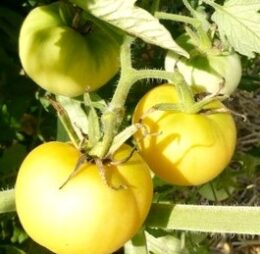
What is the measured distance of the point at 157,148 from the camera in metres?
1.11

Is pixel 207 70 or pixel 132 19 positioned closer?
pixel 132 19

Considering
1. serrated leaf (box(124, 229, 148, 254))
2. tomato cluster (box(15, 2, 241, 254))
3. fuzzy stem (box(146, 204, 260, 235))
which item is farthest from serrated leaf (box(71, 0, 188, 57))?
serrated leaf (box(124, 229, 148, 254))

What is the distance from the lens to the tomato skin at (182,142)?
3.64 feet

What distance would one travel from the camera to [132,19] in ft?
3.11

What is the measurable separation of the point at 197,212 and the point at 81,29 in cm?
33

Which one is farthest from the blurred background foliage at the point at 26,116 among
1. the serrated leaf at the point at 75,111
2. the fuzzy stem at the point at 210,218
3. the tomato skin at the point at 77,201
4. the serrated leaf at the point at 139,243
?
the tomato skin at the point at 77,201

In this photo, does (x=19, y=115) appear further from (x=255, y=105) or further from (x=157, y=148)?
(x=255, y=105)

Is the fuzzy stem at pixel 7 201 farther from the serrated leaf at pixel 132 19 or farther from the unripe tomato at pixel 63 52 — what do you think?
the serrated leaf at pixel 132 19

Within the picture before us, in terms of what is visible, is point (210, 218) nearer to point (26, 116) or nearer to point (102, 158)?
point (102, 158)

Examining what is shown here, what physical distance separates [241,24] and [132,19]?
0.27 meters

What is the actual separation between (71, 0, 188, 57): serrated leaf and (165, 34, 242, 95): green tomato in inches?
11.2

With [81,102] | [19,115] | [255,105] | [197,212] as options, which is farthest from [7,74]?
[255,105]

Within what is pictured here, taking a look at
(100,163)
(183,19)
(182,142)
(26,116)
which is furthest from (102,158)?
(26,116)

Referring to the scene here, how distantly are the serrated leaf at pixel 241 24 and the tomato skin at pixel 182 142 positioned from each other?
0.10 meters
